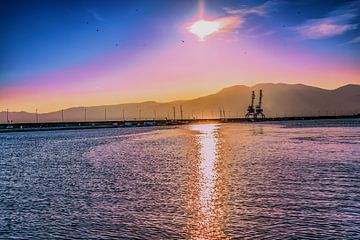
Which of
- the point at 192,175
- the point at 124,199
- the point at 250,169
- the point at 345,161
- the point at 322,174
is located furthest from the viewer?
the point at 345,161

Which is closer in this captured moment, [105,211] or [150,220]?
[150,220]

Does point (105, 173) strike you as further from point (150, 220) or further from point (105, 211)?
point (150, 220)

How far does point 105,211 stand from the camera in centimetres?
1838

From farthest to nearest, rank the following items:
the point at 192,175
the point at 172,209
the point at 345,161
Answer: the point at 345,161, the point at 192,175, the point at 172,209

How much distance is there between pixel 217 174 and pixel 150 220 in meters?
14.9

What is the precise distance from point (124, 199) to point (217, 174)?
11.0m

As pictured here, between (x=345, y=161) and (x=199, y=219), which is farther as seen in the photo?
(x=345, y=161)

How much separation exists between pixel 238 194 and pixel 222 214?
4628 millimetres

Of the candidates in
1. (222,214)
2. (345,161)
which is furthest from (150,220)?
(345,161)

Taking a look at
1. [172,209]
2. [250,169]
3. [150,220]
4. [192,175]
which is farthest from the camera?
[250,169]

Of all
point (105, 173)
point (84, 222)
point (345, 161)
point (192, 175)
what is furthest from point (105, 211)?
point (345, 161)

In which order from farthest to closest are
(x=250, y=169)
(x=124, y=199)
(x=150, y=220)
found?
1. (x=250, y=169)
2. (x=124, y=199)
3. (x=150, y=220)

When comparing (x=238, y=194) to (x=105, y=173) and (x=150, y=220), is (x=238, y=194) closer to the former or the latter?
(x=150, y=220)

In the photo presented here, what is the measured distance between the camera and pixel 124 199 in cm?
2130
